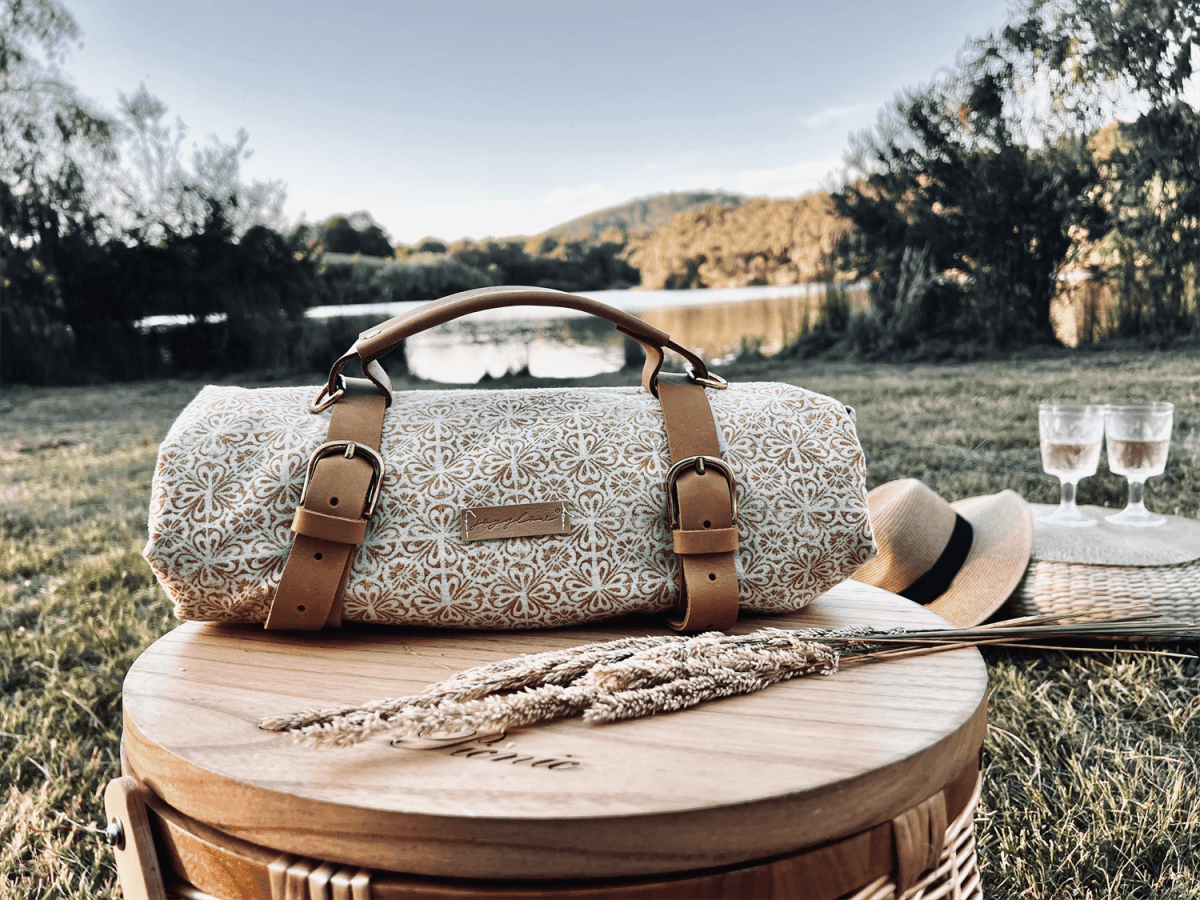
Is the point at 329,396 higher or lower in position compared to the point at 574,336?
lower

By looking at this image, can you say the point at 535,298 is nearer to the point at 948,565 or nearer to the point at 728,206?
the point at 948,565

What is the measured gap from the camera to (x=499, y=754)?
0.60 metres

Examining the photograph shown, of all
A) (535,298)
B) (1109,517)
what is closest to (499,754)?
(535,298)

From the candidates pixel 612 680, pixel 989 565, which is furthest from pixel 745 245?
pixel 612 680

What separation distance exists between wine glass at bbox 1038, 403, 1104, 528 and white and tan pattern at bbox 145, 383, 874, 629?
4.08 ft

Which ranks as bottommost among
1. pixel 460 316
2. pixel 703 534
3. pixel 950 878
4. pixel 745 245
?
pixel 950 878

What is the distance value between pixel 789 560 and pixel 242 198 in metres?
5.39

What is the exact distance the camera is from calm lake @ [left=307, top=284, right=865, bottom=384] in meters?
3.89

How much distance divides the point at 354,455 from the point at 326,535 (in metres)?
0.09

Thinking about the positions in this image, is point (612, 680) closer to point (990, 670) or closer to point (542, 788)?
point (542, 788)

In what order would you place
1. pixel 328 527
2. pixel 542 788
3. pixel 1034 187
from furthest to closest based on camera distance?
pixel 1034 187
pixel 328 527
pixel 542 788

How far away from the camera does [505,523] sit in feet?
2.80

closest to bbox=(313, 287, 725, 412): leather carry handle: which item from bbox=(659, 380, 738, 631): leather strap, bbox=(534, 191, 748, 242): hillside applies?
bbox=(659, 380, 738, 631): leather strap

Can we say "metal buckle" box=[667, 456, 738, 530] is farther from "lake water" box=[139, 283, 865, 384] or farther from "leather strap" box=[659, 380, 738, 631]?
"lake water" box=[139, 283, 865, 384]
